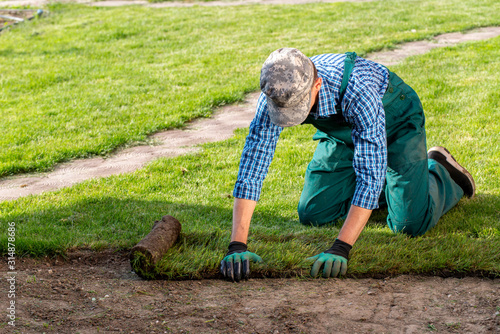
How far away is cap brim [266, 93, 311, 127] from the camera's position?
2.84m

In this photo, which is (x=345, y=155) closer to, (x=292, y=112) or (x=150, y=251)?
(x=292, y=112)

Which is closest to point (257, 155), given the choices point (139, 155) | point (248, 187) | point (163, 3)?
point (248, 187)

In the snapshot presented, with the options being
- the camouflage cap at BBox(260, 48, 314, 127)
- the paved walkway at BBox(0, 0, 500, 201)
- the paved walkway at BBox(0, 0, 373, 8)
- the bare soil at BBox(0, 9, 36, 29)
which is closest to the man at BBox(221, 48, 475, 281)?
the camouflage cap at BBox(260, 48, 314, 127)

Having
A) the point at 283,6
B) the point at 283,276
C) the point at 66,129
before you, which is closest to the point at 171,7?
the point at 283,6

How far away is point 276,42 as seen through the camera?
10094mm

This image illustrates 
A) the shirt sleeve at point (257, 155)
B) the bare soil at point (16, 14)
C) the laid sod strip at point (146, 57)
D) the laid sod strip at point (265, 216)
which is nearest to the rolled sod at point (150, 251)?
the laid sod strip at point (265, 216)

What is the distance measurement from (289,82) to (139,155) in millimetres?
3219

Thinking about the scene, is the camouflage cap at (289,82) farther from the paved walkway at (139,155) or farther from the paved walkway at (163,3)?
the paved walkway at (163,3)

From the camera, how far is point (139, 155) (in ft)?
18.4

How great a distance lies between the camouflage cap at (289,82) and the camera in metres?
2.73

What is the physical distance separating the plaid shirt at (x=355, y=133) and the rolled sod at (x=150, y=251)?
577 millimetres

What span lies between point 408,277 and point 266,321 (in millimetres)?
1069

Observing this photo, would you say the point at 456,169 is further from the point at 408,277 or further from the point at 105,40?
the point at 105,40

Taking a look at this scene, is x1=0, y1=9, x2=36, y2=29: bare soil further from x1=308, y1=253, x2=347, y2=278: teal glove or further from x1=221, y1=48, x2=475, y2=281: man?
x1=308, y1=253, x2=347, y2=278: teal glove
